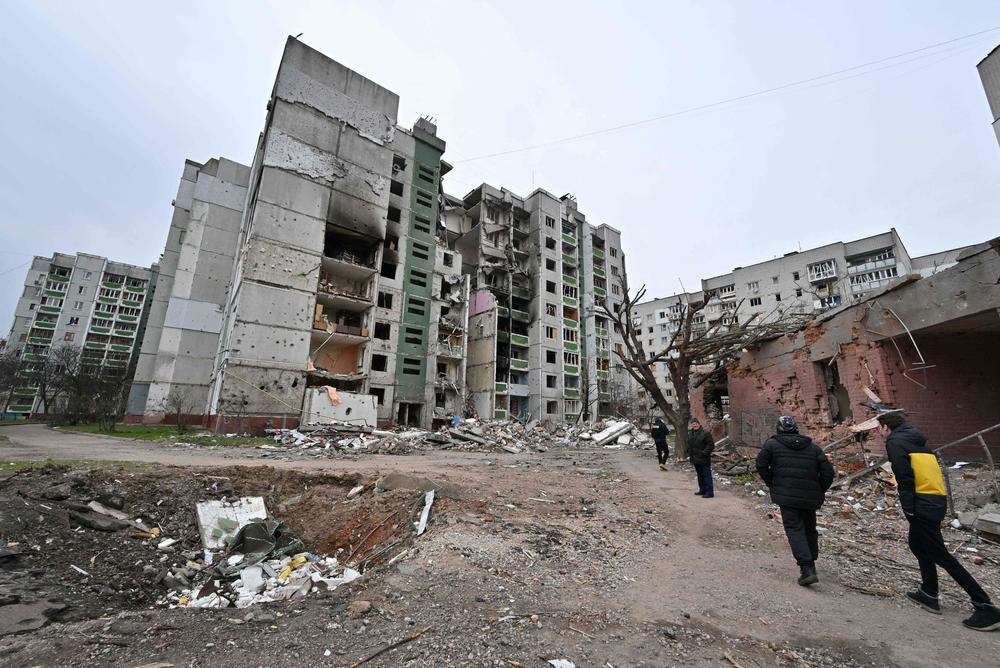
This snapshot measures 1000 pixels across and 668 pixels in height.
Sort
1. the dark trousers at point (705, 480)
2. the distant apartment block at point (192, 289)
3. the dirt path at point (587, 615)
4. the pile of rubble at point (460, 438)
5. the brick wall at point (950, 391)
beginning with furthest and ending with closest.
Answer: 1. the distant apartment block at point (192, 289)
2. the pile of rubble at point (460, 438)
3. the brick wall at point (950, 391)
4. the dark trousers at point (705, 480)
5. the dirt path at point (587, 615)

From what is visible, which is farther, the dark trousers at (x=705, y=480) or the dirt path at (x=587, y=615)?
the dark trousers at (x=705, y=480)

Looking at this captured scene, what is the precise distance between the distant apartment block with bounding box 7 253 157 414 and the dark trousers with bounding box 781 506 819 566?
76.4 meters

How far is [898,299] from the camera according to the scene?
29.9ft

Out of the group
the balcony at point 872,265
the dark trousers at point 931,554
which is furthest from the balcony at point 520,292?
the dark trousers at point 931,554

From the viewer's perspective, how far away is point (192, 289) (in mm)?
31828

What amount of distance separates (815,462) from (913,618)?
1528 mm

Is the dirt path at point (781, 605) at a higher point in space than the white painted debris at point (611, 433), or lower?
lower

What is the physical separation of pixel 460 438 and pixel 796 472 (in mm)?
19444

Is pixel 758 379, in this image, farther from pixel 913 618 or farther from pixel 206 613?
pixel 206 613

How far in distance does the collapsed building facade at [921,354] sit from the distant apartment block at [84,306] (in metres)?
76.5

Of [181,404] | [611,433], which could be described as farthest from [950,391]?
[181,404]

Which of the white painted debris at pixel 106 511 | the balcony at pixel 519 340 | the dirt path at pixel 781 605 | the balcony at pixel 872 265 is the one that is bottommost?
the dirt path at pixel 781 605

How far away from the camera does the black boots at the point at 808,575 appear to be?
4.24m

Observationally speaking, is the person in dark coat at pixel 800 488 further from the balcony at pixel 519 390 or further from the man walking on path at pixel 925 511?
the balcony at pixel 519 390
